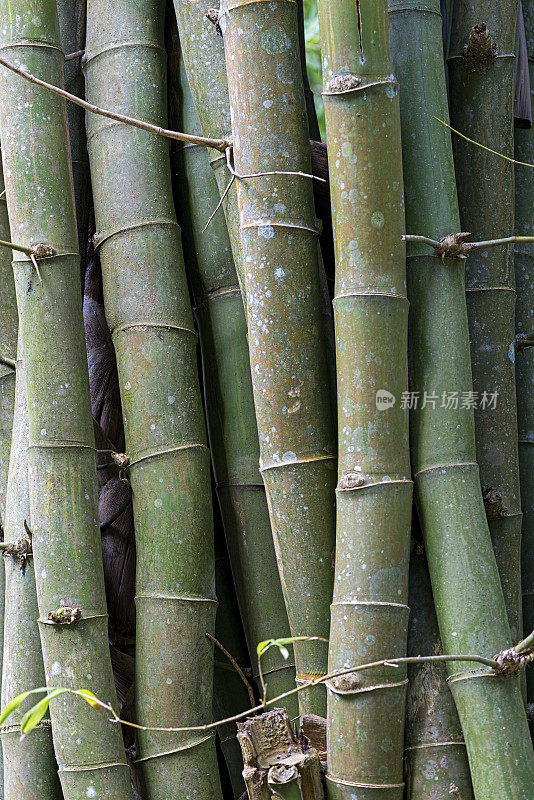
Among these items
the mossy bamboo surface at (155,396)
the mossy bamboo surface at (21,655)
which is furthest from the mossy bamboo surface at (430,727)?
the mossy bamboo surface at (21,655)

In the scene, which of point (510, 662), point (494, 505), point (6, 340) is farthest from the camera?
point (6, 340)

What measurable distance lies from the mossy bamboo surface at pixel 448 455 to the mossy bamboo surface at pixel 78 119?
72 centimetres

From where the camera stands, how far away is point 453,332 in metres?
1.40

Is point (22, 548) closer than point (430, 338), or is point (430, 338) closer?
point (430, 338)

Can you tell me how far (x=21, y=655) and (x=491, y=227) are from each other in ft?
3.87

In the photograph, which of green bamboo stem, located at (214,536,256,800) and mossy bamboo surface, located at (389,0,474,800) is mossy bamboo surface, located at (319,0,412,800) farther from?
green bamboo stem, located at (214,536,256,800)

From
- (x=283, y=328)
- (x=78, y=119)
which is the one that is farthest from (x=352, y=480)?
(x=78, y=119)

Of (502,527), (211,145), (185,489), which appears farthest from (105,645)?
(211,145)

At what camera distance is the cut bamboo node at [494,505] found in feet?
4.80

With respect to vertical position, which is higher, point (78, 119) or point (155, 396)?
point (78, 119)

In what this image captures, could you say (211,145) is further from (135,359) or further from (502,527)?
(502,527)

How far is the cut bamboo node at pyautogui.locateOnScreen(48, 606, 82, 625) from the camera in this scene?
140 centimetres

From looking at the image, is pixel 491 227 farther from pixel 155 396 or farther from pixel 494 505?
pixel 155 396

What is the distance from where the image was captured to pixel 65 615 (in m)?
1.40
